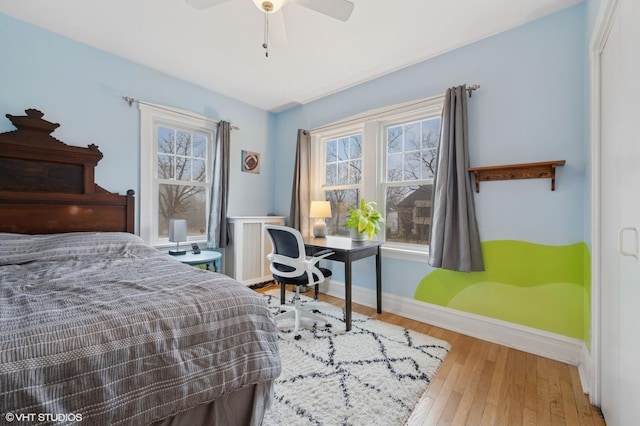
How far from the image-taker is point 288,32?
2320mm

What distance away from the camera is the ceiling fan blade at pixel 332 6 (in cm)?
164

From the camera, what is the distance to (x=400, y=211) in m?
3.00

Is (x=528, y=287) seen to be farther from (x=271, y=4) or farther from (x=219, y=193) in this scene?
(x=219, y=193)

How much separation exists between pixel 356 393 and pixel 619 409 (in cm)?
118

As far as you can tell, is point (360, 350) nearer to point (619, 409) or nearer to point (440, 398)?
point (440, 398)

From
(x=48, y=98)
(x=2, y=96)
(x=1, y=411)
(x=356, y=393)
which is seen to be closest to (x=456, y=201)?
(x=356, y=393)

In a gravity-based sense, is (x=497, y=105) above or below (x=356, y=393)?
above

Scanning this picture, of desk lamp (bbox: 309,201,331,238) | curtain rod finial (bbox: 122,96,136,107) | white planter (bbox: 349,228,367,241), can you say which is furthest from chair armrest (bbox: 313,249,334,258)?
curtain rod finial (bbox: 122,96,136,107)

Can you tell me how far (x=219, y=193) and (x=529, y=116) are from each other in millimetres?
3100

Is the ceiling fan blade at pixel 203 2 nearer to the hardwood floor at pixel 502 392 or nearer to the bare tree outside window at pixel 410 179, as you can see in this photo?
the bare tree outside window at pixel 410 179

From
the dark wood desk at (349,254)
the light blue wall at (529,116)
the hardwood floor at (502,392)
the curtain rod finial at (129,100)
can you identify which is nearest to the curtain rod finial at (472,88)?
the light blue wall at (529,116)

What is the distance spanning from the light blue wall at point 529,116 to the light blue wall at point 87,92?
2.77 metres

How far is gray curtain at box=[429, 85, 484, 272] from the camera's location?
7.53 feet

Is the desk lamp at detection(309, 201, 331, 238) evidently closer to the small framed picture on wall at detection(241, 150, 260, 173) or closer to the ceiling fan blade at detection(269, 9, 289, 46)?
the small framed picture on wall at detection(241, 150, 260, 173)
